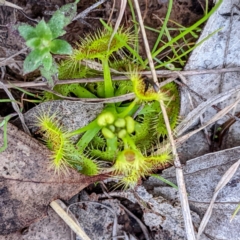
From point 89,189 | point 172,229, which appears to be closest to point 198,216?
point 172,229

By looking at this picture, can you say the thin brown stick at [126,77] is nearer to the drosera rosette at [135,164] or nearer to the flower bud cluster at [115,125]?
the flower bud cluster at [115,125]

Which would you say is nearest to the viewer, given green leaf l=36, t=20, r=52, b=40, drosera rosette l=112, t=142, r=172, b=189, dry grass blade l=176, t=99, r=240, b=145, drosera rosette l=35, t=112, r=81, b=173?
green leaf l=36, t=20, r=52, b=40

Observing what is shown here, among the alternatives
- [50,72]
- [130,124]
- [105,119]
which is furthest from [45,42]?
[130,124]

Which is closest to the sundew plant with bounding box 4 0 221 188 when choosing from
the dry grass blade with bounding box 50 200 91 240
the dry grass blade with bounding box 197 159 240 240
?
the dry grass blade with bounding box 50 200 91 240

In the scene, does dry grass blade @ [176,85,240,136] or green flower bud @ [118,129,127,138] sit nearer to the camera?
green flower bud @ [118,129,127,138]

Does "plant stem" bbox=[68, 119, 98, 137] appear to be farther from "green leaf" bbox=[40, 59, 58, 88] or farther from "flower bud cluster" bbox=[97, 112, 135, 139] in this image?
"green leaf" bbox=[40, 59, 58, 88]

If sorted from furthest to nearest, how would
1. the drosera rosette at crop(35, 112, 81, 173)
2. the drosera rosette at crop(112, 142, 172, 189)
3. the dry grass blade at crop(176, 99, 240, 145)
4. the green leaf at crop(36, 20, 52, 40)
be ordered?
the dry grass blade at crop(176, 99, 240, 145) < the drosera rosette at crop(35, 112, 81, 173) < the drosera rosette at crop(112, 142, 172, 189) < the green leaf at crop(36, 20, 52, 40)

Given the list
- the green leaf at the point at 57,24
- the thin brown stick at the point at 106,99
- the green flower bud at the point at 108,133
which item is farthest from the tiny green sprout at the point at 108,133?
the green leaf at the point at 57,24
